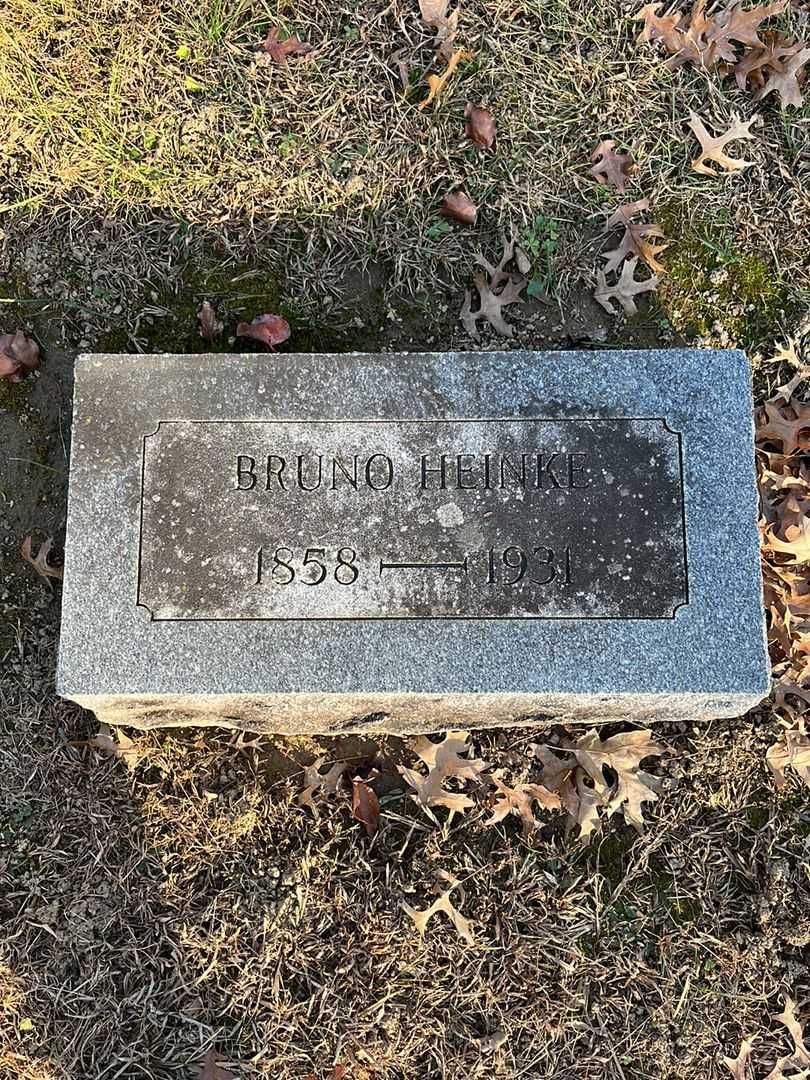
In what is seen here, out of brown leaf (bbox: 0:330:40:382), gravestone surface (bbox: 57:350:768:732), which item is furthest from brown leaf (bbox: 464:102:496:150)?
brown leaf (bbox: 0:330:40:382)

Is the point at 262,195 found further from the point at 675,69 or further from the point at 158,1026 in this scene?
the point at 158,1026

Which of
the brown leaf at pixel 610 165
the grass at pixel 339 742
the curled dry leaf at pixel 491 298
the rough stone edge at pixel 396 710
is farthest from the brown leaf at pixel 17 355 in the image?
the brown leaf at pixel 610 165

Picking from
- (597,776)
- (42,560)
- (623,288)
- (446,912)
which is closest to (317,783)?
(446,912)

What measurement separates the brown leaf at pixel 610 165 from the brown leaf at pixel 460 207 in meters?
0.53

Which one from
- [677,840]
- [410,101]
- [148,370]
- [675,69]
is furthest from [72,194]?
[677,840]

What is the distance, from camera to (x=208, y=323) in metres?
3.18

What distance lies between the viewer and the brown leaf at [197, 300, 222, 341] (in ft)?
10.4

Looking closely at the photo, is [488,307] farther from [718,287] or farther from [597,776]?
[597,776]

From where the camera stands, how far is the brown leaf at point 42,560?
3.11 m

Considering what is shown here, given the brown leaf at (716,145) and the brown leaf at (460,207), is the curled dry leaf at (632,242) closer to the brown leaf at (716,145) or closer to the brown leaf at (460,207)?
the brown leaf at (716,145)

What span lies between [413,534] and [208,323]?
1246mm

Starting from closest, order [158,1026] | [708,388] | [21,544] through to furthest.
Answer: [708,388]
[158,1026]
[21,544]

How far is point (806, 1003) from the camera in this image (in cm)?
304

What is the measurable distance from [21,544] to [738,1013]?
10.4 ft
